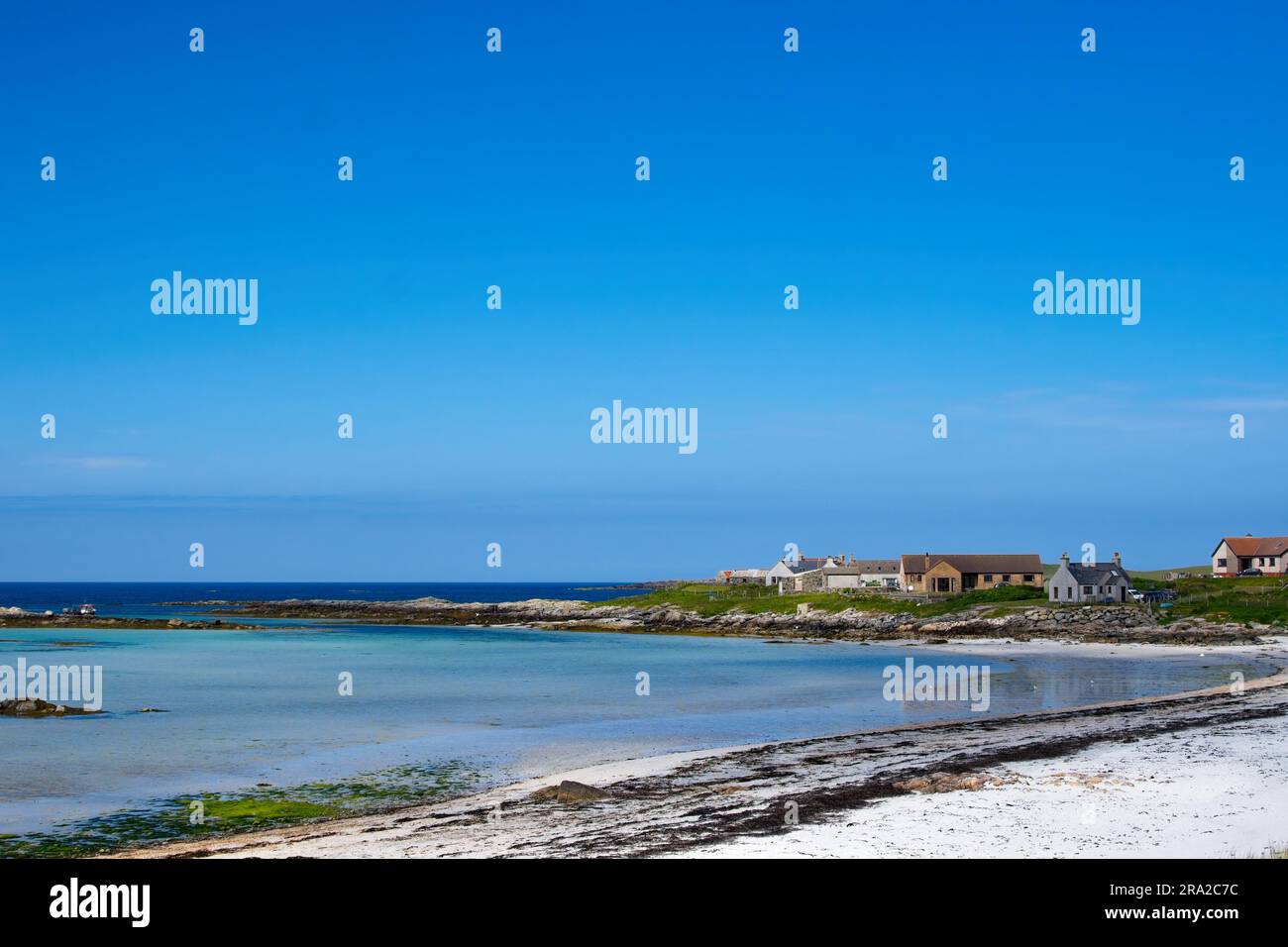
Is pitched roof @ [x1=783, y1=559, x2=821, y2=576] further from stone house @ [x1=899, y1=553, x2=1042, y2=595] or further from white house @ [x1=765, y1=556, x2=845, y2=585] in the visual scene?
stone house @ [x1=899, y1=553, x2=1042, y2=595]

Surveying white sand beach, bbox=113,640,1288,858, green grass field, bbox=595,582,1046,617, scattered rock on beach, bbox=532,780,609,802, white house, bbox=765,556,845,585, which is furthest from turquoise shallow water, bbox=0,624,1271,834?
white house, bbox=765,556,845,585

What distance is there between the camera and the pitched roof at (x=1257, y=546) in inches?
3905

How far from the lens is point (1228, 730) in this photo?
87.5 ft

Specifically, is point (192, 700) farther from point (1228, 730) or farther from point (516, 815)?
point (1228, 730)

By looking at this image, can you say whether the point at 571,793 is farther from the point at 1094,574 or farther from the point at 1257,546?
the point at 1257,546

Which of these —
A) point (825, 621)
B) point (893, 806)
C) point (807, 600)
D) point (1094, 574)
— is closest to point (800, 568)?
point (807, 600)

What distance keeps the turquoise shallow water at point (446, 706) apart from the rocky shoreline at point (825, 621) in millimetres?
9691

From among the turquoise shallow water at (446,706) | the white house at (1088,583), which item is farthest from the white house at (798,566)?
the turquoise shallow water at (446,706)

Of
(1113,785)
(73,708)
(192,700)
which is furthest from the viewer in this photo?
(192,700)

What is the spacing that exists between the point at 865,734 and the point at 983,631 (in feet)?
165

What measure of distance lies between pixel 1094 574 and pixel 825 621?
22.4 m

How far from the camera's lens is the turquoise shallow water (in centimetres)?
2680

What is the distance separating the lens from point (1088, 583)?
8369 centimetres
